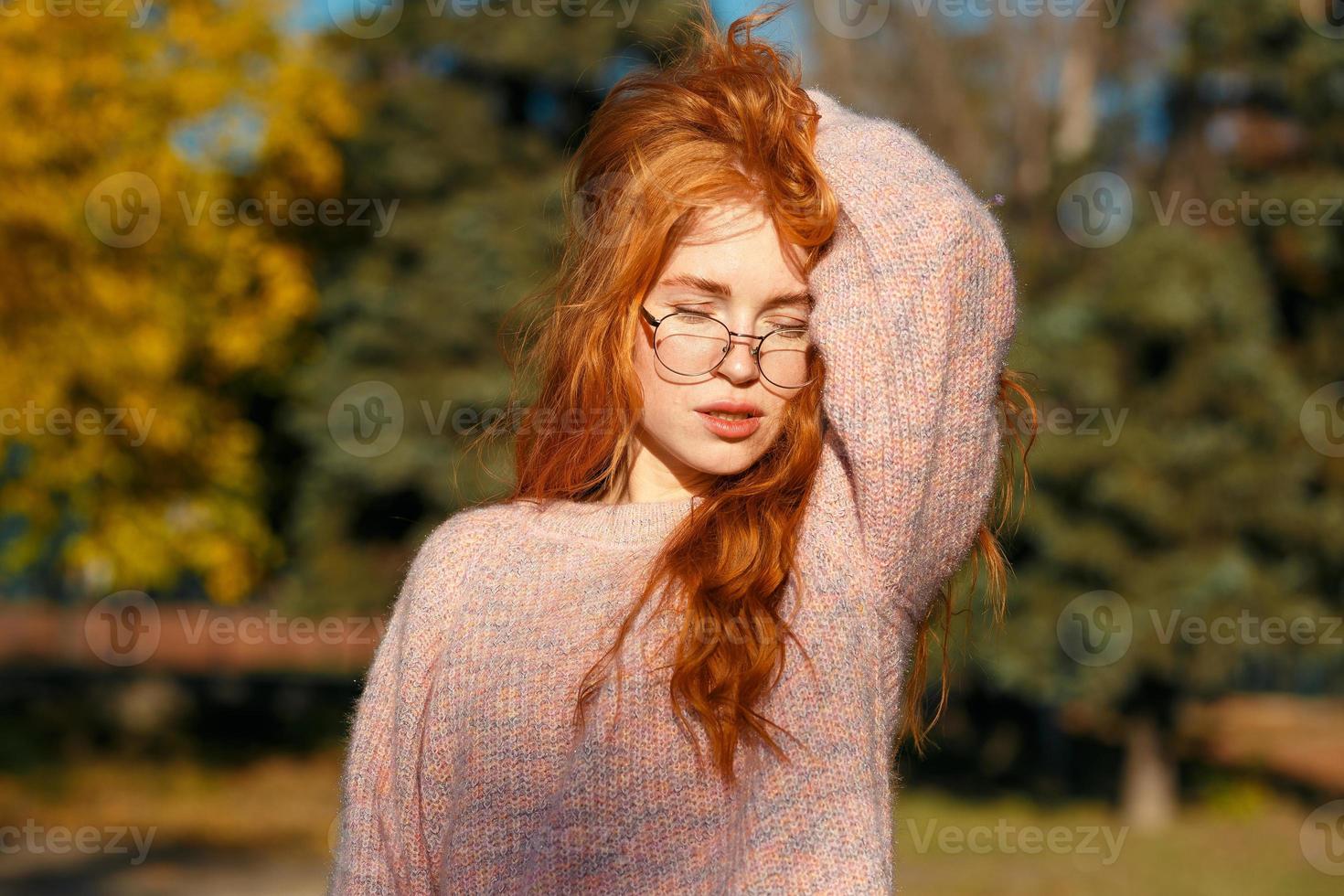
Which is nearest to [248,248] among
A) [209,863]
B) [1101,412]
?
[209,863]

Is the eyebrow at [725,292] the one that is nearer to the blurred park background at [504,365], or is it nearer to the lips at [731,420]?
the lips at [731,420]

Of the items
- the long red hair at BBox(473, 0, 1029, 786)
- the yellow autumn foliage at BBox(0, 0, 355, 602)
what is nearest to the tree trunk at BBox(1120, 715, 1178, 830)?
the yellow autumn foliage at BBox(0, 0, 355, 602)

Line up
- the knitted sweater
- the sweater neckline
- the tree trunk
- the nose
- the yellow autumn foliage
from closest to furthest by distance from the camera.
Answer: the knitted sweater, the nose, the sweater neckline, the yellow autumn foliage, the tree trunk

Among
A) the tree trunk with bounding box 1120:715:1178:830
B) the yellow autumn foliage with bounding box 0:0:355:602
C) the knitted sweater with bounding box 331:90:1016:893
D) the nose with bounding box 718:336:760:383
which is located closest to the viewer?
the knitted sweater with bounding box 331:90:1016:893

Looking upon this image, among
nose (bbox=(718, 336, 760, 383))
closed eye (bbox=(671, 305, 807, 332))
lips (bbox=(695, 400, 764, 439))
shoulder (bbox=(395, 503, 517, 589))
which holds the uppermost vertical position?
closed eye (bbox=(671, 305, 807, 332))

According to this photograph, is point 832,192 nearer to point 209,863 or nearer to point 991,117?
point 209,863

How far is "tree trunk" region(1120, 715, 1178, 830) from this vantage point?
40.4 feet

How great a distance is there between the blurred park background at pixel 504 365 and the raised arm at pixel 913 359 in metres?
7.71

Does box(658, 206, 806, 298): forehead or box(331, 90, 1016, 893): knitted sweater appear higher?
box(658, 206, 806, 298): forehead

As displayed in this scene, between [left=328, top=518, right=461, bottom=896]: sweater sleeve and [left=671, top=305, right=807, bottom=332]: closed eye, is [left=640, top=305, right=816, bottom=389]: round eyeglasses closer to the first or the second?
[left=671, top=305, right=807, bottom=332]: closed eye

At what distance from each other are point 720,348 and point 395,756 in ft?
2.48

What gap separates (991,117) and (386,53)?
679 centimetres

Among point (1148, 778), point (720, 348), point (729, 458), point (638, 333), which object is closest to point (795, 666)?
point (729, 458)

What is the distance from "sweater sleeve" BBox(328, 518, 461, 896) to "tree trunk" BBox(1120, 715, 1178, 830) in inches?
440
